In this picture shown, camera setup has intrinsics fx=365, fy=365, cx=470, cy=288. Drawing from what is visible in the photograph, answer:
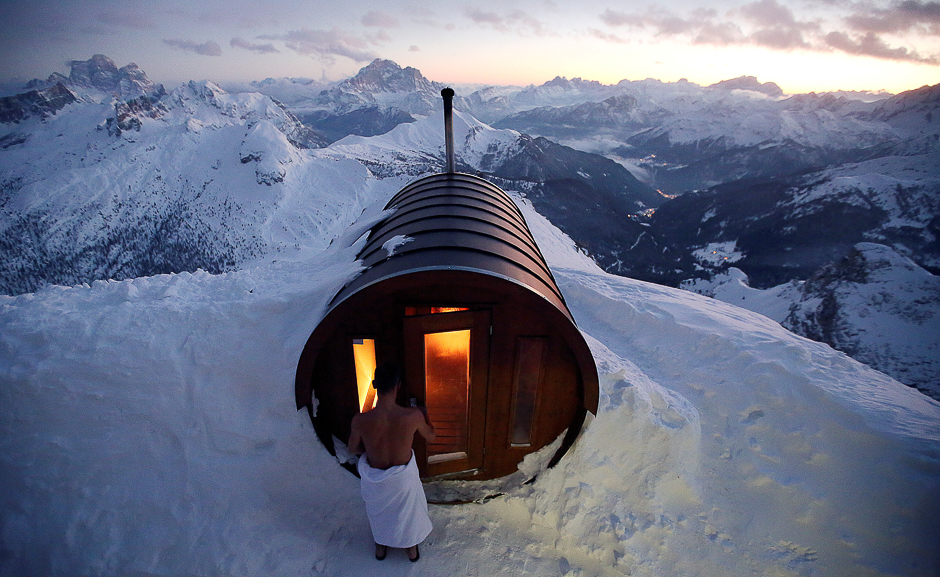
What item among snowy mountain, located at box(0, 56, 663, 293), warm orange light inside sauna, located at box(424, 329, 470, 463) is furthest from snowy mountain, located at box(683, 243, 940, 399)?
snowy mountain, located at box(0, 56, 663, 293)

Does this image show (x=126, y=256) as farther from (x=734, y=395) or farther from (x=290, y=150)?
(x=734, y=395)

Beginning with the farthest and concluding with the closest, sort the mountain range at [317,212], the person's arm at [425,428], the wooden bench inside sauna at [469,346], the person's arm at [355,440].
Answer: the mountain range at [317,212]
the wooden bench inside sauna at [469,346]
the person's arm at [425,428]
the person's arm at [355,440]

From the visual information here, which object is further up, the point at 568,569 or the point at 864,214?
the point at 864,214

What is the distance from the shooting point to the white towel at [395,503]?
2939 millimetres

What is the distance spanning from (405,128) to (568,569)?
138550 mm

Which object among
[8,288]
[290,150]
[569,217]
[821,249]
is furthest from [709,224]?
[8,288]

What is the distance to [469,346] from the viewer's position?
3.81 m

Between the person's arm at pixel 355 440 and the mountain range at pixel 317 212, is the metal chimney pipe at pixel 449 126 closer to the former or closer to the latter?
the person's arm at pixel 355 440

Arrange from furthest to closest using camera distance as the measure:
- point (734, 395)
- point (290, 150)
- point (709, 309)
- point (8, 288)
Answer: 1. point (290, 150)
2. point (8, 288)
3. point (709, 309)
4. point (734, 395)

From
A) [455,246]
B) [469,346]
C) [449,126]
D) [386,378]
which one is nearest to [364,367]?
[469,346]

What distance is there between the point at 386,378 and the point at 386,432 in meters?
0.46

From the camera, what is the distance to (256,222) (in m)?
64.3

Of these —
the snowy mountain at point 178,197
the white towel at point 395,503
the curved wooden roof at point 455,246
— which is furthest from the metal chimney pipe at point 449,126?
the snowy mountain at point 178,197

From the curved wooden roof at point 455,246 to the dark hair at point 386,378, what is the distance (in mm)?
953
